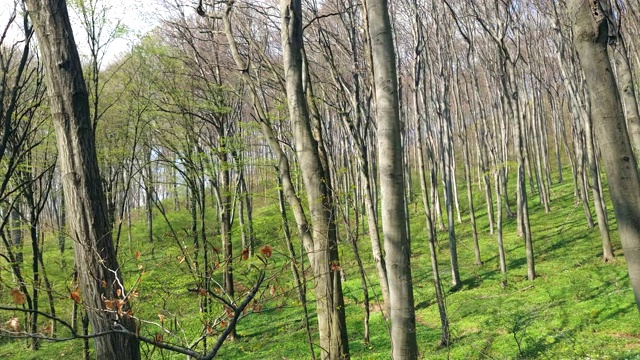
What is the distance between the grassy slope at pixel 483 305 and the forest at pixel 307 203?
0.08 metres

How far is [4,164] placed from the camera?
1359 centimetres

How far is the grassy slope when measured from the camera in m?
6.98

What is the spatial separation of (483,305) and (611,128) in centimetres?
993

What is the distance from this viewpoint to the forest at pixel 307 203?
9.27ft

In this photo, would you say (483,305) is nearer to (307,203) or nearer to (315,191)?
(307,203)

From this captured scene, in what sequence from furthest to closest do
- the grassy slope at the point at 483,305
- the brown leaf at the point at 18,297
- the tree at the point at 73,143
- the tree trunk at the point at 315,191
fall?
1. the grassy slope at the point at 483,305
2. the tree trunk at the point at 315,191
3. the tree at the point at 73,143
4. the brown leaf at the point at 18,297

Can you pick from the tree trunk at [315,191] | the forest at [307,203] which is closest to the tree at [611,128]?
the forest at [307,203]

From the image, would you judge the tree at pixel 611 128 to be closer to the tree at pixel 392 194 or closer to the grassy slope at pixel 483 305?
the tree at pixel 392 194

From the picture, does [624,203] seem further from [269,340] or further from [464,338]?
[269,340]

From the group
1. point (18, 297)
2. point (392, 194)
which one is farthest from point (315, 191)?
point (18, 297)

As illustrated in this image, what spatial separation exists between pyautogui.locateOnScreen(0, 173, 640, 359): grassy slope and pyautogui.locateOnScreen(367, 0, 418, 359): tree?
115 centimetres

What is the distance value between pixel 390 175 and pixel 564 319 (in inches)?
305

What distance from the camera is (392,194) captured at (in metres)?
2.83

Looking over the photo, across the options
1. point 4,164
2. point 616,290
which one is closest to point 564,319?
point 616,290
